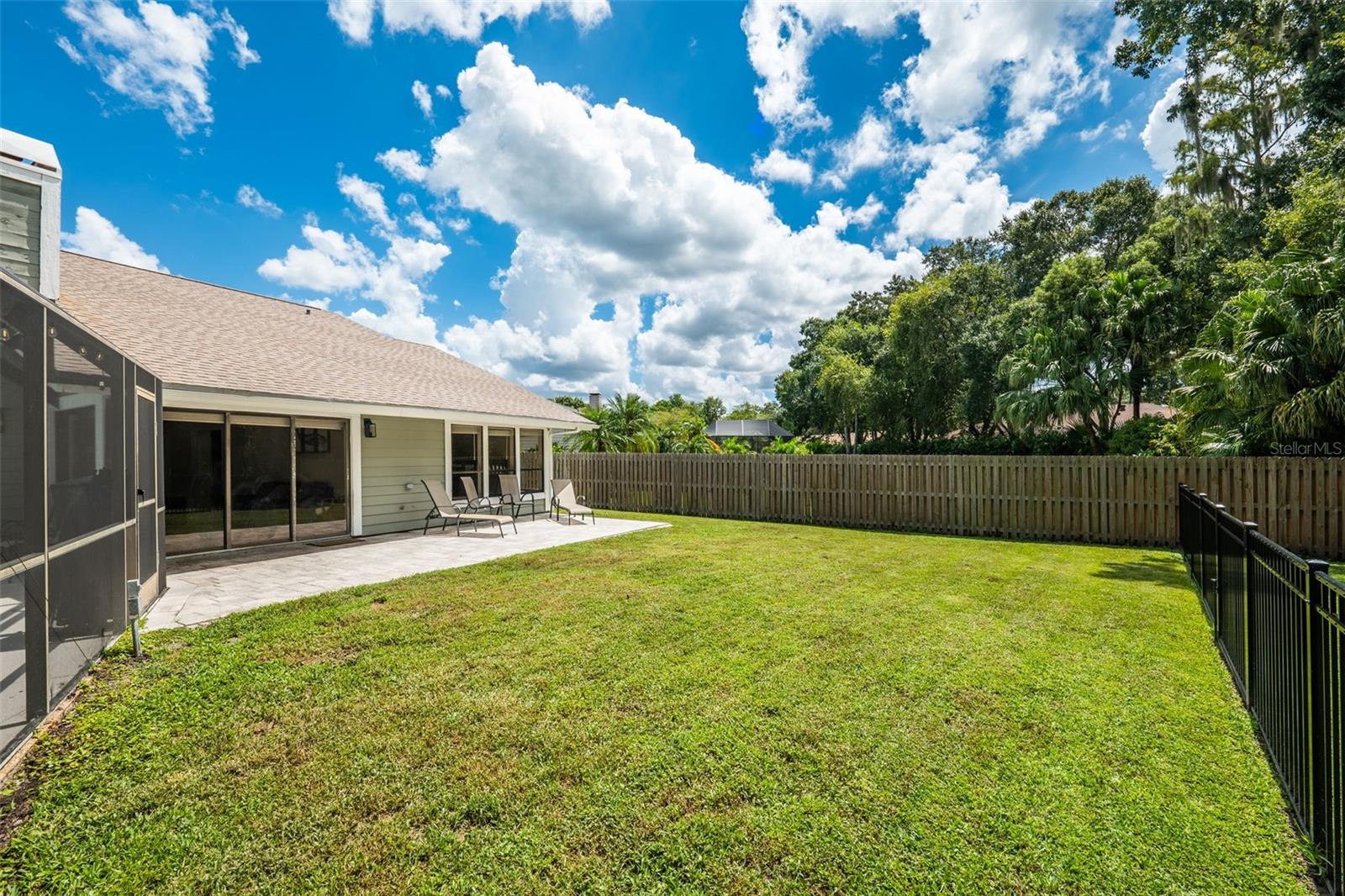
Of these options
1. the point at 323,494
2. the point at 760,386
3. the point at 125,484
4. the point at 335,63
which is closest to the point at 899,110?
the point at 335,63

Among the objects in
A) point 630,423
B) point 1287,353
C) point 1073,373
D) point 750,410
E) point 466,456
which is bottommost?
point 466,456

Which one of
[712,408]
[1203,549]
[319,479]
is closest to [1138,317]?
[1203,549]

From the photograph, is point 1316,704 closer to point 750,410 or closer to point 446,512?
point 446,512

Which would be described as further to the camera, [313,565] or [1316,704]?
[313,565]

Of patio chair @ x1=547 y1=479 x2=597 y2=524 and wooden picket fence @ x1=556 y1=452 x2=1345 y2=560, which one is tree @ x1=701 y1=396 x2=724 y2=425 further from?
patio chair @ x1=547 y1=479 x2=597 y2=524

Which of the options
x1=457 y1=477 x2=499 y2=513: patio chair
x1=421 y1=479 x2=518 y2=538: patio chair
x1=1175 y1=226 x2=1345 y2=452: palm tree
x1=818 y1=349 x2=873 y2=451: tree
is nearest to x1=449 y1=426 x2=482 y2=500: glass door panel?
x1=457 y1=477 x2=499 y2=513: patio chair

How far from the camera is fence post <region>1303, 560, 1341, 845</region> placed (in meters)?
2.08

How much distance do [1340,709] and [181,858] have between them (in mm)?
4395

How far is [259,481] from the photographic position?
876 cm

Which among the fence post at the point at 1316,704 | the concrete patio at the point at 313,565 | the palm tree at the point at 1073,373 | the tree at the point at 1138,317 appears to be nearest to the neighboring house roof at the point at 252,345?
the concrete patio at the point at 313,565

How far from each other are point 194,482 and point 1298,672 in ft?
37.0

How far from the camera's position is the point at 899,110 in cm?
1474

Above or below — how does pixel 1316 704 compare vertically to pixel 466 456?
below

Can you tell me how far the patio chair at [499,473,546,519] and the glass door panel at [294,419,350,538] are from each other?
10.7ft
